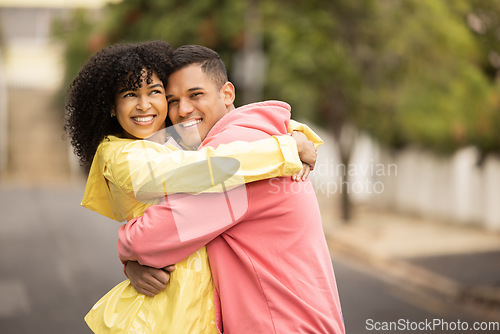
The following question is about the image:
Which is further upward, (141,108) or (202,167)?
(141,108)

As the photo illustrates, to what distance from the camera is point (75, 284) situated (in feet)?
27.5

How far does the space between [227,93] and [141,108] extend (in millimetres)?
368

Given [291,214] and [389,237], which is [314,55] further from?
[291,214]

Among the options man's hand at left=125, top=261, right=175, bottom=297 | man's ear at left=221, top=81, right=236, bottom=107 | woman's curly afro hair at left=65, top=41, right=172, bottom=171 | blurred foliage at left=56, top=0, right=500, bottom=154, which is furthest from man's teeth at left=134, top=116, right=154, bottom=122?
blurred foliage at left=56, top=0, right=500, bottom=154

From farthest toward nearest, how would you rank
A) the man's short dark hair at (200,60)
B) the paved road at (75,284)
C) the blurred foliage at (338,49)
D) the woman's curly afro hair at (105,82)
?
the blurred foliage at (338,49)
the paved road at (75,284)
the man's short dark hair at (200,60)
the woman's curly afro hair at (105,82)

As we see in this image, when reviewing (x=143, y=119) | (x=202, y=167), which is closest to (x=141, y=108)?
(x=143, y=119)

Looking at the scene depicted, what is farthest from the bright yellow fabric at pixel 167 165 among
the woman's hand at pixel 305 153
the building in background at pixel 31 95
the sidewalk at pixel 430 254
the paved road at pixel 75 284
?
the building in background at pixel 31 95

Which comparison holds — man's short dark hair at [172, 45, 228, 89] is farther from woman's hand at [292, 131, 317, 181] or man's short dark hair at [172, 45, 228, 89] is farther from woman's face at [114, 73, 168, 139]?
woman's hand at [292, 131, 317, 181]

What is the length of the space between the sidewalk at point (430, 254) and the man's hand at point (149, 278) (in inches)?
231

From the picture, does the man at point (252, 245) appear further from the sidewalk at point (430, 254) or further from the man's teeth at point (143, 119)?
the sidewalk at point (430, 254)

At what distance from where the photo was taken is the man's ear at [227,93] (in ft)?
7.57

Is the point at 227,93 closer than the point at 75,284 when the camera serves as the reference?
Yes

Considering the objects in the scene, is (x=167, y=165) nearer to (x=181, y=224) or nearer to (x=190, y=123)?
(x=181, y=224)

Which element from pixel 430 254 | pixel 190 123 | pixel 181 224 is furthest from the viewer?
pixel 430 254
